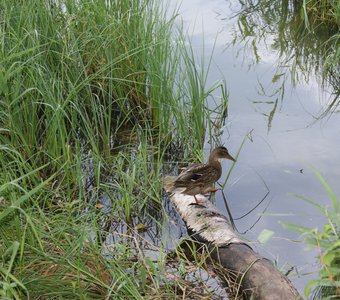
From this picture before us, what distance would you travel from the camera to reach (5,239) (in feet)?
11.9

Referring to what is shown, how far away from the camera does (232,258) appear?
455 centimetres

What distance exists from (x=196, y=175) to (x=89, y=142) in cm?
118

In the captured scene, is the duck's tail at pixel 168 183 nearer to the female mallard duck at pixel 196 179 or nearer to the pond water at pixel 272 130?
the female mallard duck at pixel 196 179

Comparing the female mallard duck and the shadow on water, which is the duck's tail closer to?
the female mallard duck

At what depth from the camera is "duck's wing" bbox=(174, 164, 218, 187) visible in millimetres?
5258

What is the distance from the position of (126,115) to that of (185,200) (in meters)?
1.35

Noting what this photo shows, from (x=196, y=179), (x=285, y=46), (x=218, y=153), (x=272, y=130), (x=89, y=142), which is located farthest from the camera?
(x=285, y=46)

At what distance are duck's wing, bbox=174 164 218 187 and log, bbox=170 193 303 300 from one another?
19cm

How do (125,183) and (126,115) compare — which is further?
(126,115)

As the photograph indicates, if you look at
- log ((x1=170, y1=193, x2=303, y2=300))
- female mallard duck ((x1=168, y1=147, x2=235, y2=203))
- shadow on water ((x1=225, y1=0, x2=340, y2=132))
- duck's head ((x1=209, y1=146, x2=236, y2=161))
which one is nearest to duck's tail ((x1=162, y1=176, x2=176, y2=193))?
female mallard duck ((x1=168, y1=147, x2=235, y2=203))

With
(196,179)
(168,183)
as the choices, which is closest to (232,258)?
(196,179)

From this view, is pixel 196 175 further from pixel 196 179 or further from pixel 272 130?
pixel 272 130

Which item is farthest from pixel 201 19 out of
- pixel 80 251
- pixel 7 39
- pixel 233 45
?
pixel 80 251

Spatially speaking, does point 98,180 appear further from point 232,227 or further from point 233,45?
point 233,45
